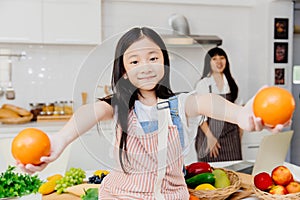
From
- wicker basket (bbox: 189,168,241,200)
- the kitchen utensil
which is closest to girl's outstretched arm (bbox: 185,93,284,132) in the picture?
wicker basket (bbox: 189,168,241,200)

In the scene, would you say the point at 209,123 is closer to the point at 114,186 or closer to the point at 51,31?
the point at 114,186

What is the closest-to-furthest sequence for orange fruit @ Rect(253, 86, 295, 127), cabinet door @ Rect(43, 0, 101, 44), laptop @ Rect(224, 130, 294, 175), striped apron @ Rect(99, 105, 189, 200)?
orange fruit @ Rect(253, 86, 295, 127) → striped apron @ Rect(99, 105, 189, 200) → laptop @ Rect(224, 130, 294, 175) → cabinet door @ Rect(43, 0, 101, 44)

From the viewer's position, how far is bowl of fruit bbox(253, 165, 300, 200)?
1.04 metres

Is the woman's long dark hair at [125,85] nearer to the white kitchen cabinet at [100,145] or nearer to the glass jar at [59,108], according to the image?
the white kitchen cabinet at [100,145]

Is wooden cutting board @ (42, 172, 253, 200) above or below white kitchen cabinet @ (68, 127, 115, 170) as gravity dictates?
below

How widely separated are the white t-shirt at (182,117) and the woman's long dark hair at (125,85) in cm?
2

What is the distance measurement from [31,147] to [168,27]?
9.08ft

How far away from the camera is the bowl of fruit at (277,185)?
3.43 feet

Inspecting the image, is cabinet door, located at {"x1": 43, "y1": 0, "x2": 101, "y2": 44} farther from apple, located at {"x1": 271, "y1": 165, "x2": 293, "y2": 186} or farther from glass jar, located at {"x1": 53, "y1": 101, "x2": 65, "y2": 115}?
apple, located at {"x1": 271, "y1": 165, "x2": 293, "y2": 186}

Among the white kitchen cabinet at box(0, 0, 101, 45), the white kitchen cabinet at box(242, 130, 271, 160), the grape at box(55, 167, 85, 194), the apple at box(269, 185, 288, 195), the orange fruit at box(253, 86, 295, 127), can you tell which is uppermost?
the white kitchen cabinet at box(0, 0, 101, 45)

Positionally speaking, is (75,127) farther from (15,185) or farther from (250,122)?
(15,185)

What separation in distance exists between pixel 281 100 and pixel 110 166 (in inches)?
11.5

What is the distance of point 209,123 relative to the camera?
0.80 m

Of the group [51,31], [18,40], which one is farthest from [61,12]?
[18,40]
